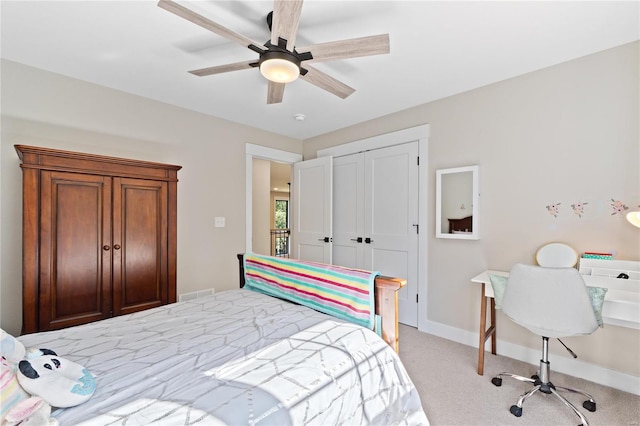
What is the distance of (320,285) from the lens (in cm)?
190

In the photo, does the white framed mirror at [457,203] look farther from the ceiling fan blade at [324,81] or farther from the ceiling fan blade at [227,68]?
the ceiling fan blade at [227,68]

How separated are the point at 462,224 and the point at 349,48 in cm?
208

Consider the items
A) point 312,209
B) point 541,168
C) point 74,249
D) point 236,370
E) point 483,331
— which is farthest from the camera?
point 312,209

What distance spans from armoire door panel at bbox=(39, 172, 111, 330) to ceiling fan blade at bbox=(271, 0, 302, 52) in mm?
1860

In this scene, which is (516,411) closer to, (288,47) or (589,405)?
(589,405)

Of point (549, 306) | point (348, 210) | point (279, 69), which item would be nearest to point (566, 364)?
point (549, 306)

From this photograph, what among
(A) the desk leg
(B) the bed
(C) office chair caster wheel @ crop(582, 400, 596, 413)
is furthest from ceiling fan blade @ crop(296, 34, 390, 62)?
(C) office chair caster wheel @ crop(582, 400, 596, 413)

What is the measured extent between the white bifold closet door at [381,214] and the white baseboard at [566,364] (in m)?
0.50

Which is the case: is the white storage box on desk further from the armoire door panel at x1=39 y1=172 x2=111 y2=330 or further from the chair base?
the armoire door panel at x1=39 y1=172 x2=111 y2=330

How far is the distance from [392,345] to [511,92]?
2.47m

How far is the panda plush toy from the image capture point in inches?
35.8

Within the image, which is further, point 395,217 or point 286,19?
point 395,217

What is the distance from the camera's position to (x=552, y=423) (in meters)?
1.74

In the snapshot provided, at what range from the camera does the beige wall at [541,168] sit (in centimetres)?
211
